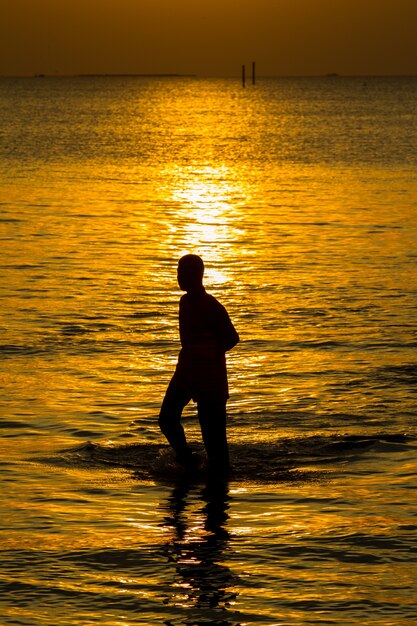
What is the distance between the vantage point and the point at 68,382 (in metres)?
15.4

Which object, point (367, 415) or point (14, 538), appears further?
point (367, 415)

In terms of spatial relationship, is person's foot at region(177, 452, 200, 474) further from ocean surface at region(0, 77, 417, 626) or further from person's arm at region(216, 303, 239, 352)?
person's arm at region(216, 303, 239, 352)

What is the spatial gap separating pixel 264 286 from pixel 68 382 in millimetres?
8377

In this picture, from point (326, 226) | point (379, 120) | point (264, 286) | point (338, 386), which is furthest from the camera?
point (379, 120)

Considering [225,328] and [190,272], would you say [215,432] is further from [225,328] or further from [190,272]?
[190,272]

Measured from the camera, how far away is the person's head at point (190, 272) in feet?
34.4

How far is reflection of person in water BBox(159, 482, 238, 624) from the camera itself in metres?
8.84

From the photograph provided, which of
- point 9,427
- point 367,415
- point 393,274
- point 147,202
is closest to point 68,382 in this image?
point 9,427

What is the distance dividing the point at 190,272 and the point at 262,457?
2.47 meters

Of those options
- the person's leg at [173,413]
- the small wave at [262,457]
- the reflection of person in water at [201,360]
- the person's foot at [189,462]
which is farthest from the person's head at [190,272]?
the small wave at [262,457]

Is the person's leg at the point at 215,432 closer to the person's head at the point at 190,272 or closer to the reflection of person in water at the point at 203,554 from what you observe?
the reflection of person in water at the point at 203,554

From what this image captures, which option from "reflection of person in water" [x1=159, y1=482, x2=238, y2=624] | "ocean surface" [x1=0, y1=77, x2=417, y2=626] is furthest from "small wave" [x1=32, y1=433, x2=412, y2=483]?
"reflection of person in water" [x1=159, y1=482, x2=238, y2=624]

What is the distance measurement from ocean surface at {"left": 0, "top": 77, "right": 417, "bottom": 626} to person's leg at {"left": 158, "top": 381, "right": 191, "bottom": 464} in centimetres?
44

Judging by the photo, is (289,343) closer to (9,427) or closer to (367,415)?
(367,415)
